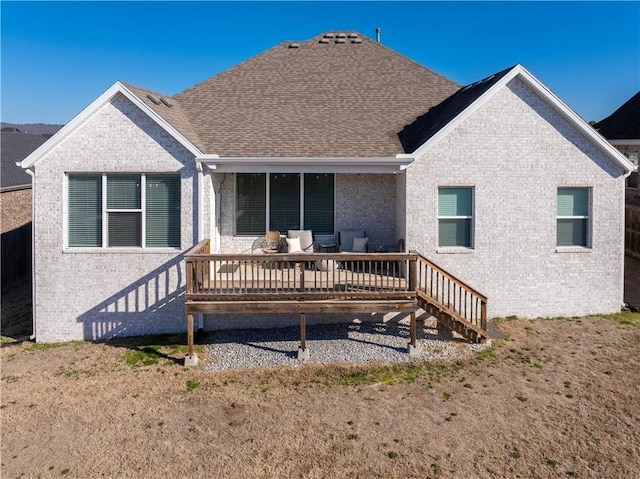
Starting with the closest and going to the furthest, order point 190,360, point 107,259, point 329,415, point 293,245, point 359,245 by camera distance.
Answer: point 329,415 → point 190,360 → point 107,259 → point 293,245 → point 359,245

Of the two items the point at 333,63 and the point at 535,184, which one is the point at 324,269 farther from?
the point at 333,63

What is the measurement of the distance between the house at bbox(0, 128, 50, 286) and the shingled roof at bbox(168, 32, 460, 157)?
352 inches

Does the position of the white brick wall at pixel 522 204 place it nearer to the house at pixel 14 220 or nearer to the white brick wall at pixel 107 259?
the white brick wall at pixel 107 259

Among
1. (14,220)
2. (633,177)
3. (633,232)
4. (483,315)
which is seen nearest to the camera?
(483,315)

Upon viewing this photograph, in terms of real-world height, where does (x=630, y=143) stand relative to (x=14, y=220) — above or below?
above

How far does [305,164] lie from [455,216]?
4.06 meters

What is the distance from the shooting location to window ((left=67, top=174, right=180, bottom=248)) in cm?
1195

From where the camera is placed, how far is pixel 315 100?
1514cm

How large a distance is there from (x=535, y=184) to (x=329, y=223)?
5.45 meters

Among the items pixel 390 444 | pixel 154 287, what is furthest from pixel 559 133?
pixel 154 287

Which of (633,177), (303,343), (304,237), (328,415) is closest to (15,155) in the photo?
(304,237)

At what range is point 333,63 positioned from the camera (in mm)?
16766

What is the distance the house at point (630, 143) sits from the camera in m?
18.2

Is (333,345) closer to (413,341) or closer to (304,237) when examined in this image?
(413,341)
